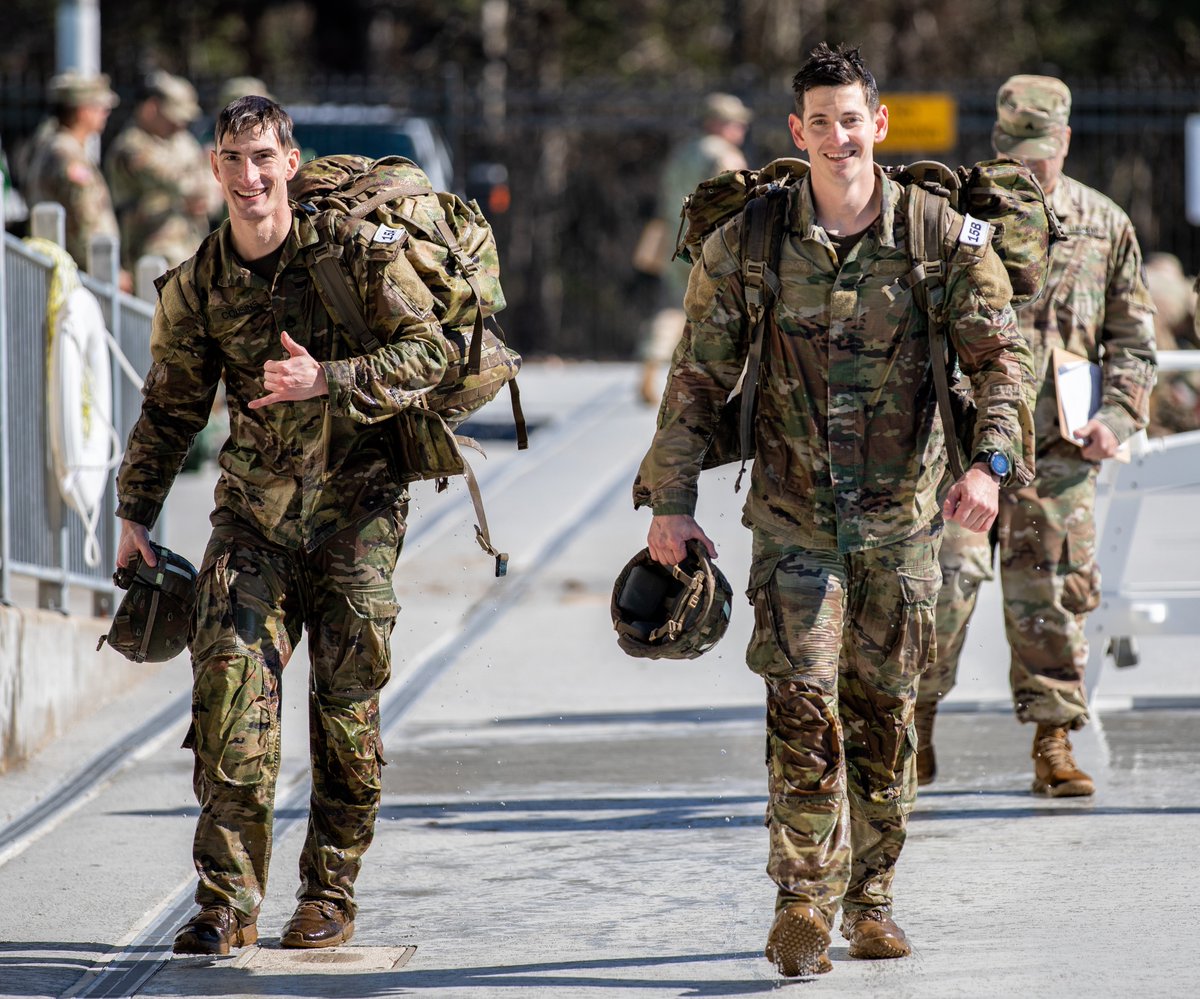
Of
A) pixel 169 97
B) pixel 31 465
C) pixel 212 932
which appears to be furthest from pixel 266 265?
pixel 169 97

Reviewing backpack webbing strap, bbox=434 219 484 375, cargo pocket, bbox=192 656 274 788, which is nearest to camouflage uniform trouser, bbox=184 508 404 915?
cargo pocket, bbox=192 656 274 788

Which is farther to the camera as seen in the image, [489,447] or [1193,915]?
[489,447]

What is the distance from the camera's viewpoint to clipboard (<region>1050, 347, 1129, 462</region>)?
646cm

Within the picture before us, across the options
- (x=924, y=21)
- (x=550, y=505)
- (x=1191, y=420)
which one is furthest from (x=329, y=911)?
(x=924, y=21)

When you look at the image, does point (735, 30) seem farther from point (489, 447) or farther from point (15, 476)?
point (15, 476)

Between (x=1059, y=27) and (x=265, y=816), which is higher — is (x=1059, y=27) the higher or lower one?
the higher one

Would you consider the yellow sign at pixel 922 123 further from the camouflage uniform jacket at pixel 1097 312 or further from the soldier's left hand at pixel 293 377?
the soldier's left hand at pixel 293 377

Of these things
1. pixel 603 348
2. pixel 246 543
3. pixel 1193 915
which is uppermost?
pixel 246 543

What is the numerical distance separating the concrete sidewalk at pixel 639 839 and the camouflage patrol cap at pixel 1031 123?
75.0 inches

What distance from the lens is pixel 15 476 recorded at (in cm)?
759

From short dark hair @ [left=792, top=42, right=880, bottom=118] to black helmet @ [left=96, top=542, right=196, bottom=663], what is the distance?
1.80 metres

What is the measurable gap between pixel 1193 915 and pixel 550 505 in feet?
23.5

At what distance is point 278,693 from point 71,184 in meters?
7.02

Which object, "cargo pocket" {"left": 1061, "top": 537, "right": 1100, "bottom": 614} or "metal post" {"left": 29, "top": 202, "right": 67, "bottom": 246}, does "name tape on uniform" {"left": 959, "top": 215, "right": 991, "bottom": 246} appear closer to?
"cargo pocket" {"left": 1061, "top": 537, "right": 1100, "bottom": 614}
